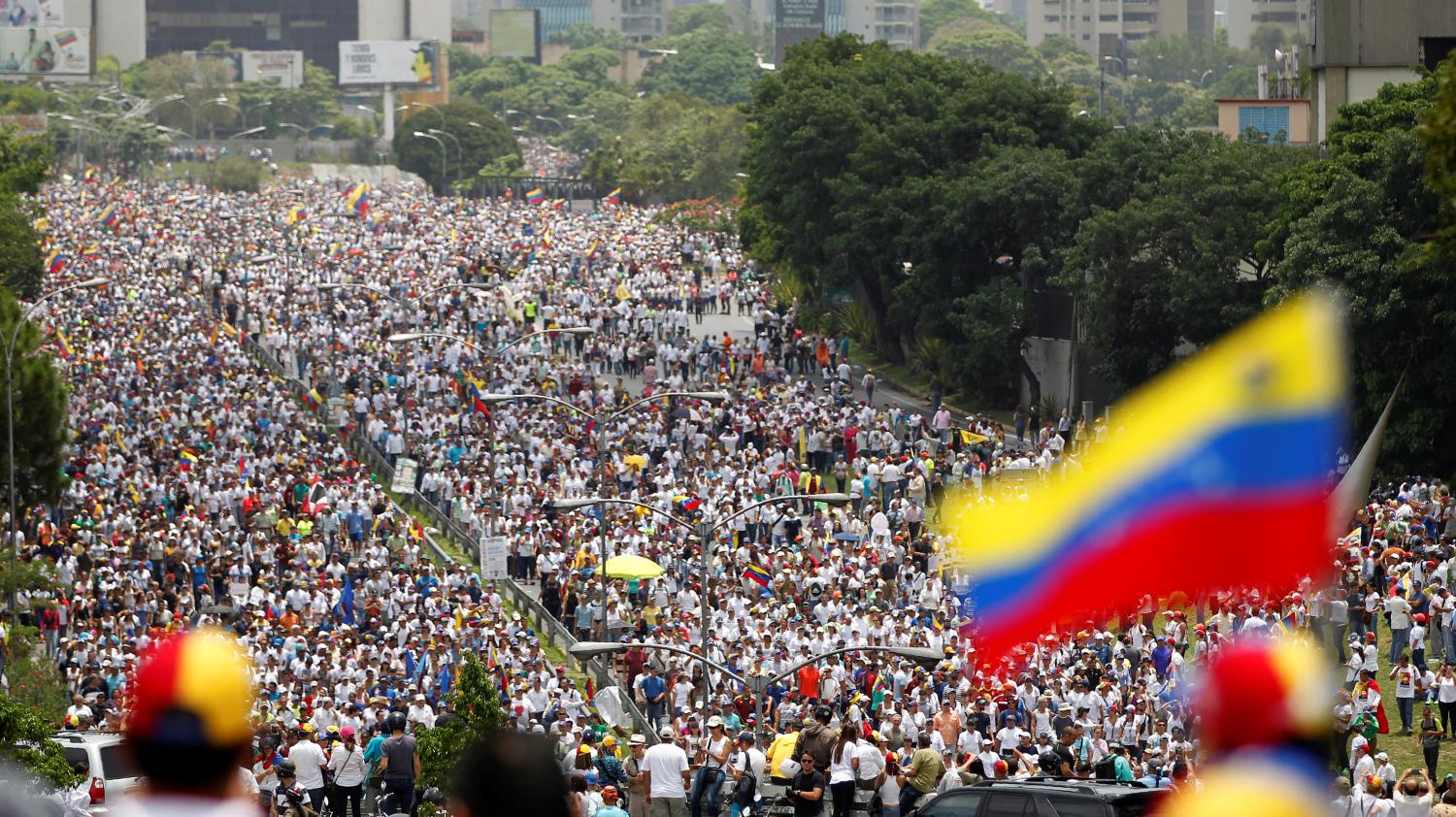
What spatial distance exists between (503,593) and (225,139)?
146887 millimetres

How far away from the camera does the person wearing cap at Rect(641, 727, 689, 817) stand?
21.8m

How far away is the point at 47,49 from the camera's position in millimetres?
183875

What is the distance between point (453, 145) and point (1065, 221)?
102660 millimetres

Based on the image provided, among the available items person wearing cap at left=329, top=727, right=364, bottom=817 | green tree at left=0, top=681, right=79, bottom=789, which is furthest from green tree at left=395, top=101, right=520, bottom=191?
green tree at left=0, top=681, right=79, bottom=789

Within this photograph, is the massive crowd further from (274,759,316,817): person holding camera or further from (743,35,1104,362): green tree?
(743,35,1104,362): green tree

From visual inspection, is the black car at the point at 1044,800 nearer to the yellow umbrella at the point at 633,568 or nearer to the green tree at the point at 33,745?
the green tree at the point at 33,745

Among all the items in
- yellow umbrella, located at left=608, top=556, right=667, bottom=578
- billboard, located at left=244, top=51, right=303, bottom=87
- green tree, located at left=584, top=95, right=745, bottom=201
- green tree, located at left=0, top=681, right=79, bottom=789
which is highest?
billboard, located at left=244, top=51, right=303, bottom=87

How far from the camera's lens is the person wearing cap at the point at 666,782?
21.8 m

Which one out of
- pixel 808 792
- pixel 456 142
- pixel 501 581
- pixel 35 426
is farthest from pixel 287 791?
pixel 456 142

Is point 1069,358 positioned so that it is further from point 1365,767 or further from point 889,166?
point 1365,767

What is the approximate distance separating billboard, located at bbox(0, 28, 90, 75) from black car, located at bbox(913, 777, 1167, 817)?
576 ft

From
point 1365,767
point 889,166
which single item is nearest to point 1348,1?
point 889,166

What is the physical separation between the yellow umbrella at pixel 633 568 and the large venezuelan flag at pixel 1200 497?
99.8 feet

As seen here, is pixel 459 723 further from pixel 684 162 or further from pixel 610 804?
pixel 684 162
